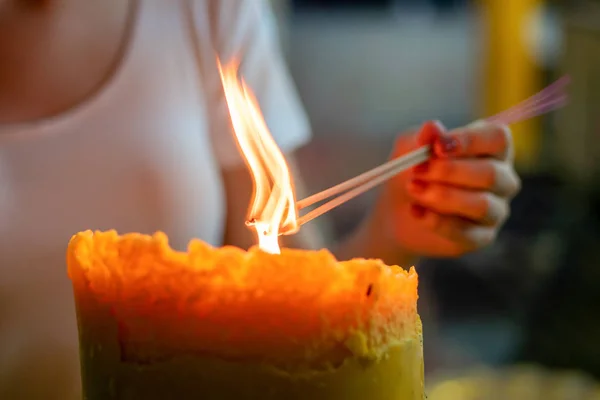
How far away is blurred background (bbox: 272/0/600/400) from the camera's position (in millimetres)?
1821

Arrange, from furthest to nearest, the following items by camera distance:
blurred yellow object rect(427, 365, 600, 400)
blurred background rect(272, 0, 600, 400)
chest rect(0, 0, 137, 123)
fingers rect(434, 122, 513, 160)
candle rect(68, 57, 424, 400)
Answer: blurred background rect(272, 0, 600, 400)
blurred yellow object rect(427, 365, 600, 400)
chest rect(0, 0, 137, 123)
fingers rect(434, 122, 513, 160)
candle rect(68, 57, 424, 400)

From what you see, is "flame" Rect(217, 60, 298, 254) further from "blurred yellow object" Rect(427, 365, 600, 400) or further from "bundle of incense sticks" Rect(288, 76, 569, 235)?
"blurred yellow object" Rect(427, 365, 600, 400)

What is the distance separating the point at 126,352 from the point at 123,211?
1.00ft

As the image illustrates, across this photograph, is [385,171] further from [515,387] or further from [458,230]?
[515,387]

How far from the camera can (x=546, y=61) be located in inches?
154

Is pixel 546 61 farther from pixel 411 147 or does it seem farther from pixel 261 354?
pixel 261 354

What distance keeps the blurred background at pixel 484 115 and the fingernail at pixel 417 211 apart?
11.7 inches

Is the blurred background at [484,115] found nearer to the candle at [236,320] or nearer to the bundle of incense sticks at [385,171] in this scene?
the bundle of incense sticks at [385,171]

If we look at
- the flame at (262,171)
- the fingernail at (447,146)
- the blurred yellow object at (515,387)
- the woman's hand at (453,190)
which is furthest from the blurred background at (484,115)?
the flame at (262,171)

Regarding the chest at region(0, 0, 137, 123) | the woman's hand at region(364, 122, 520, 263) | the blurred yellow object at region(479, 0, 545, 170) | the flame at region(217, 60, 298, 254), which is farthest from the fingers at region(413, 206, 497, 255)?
the blurred yellow object at region(479, 0, 545, 170)

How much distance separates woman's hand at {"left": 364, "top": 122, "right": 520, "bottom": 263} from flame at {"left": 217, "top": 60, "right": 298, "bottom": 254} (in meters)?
0.15

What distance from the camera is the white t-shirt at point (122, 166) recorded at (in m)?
0.55

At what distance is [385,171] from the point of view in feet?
1.41

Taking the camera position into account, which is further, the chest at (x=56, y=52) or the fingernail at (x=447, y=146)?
the chest at (x=56, y=52)
